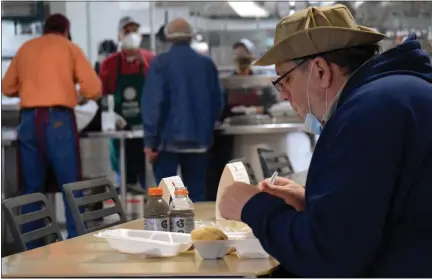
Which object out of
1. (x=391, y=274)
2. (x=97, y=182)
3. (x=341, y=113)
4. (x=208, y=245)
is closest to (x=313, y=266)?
(x=391, y=274)

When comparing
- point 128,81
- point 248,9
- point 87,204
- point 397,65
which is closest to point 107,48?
point 128,81

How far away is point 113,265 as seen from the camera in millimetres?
2088

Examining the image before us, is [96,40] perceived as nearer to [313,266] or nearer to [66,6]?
[66,6]

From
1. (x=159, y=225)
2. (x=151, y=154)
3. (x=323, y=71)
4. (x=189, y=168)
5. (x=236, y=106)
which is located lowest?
(x=189, y=168)

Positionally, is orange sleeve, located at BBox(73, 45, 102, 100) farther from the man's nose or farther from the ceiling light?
the man's nose

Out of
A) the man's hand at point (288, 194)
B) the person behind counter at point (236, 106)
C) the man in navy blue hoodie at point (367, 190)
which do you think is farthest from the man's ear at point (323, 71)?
the person behind counter at point (236, 106)

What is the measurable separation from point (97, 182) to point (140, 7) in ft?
17.6

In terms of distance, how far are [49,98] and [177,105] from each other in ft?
→ 3.04

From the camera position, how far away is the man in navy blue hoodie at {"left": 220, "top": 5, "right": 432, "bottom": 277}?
158 cm

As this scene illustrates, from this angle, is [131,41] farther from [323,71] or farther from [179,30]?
[323,71]

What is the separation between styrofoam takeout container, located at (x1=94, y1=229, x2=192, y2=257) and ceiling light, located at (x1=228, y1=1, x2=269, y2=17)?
21.2 ft

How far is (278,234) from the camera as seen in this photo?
5.60 feet

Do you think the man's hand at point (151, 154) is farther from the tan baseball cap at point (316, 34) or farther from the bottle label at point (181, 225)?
the tan baseball cap at point (316, 34)

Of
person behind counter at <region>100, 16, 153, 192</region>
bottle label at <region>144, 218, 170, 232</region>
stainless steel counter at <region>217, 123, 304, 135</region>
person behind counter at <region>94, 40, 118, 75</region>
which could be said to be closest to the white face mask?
person behind counter at <region>100, 16, 153, 192</region>
